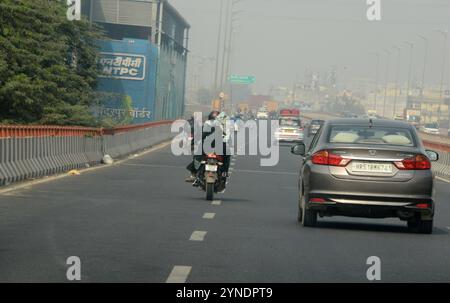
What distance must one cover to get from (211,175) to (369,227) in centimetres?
436

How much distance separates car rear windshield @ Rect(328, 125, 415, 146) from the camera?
50.8ft

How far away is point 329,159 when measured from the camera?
49.7 feet

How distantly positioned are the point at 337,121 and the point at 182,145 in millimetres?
35904

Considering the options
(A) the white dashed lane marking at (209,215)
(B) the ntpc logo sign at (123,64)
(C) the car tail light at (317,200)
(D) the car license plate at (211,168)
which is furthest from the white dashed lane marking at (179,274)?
(B) the ntpc logo sign at (123,64)

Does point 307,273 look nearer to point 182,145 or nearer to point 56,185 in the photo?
point 56,185

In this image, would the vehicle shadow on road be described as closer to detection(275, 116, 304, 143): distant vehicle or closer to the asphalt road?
the asphalt road

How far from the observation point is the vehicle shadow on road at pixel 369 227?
632 inches

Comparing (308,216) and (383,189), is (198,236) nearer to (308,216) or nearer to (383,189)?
(308,216)

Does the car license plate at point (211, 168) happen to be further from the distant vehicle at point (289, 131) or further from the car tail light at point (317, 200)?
the distant vehicle at point (289, 131)

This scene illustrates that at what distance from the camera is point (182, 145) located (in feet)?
170

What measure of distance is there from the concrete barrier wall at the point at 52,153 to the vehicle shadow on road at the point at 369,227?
28.0 feet

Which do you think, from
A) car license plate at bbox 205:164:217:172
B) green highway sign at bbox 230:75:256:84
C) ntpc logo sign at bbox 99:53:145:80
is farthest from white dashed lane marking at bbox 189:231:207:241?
green highway sign at bbox 230:75:256:84

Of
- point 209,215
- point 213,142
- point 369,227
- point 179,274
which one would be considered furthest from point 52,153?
point 179,274
